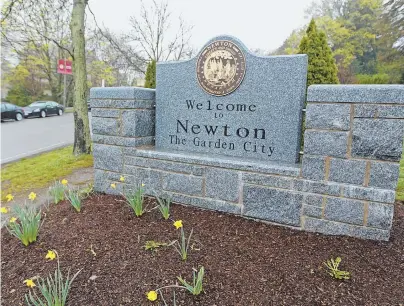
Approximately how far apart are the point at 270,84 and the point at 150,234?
1.81 meters

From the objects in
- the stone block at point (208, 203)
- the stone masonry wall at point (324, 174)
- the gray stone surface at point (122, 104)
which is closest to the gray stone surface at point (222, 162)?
the stone masonry wall at point (324, 174)

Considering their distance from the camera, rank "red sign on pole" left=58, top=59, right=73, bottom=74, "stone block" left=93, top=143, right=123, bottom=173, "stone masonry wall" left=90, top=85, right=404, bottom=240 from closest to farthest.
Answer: "stone masonry wall" left=90, top=85, right=404, bottom=240
"stone block" left=93, top=143, right=123, bottom=173
"red sign on pole" left=58, top=59, right=73, bottom=74

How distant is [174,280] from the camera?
200 cm

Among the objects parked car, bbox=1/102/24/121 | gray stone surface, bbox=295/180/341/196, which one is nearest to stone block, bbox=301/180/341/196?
Answer: gray stone surface, bbox=295/180/341/196

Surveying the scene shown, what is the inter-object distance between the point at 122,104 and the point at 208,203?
1524 mm

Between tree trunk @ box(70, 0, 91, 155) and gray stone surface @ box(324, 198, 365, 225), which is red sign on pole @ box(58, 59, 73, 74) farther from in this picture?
gray stone surface @ box(324, 198, 365, 225)

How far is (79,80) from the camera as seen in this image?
21.3 ft

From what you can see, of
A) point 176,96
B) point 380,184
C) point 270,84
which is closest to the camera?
point 380,184

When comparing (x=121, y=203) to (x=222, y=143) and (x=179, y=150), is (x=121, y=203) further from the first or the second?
(x=222, y=143)

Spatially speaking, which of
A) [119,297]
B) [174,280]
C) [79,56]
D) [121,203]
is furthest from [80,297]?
[79,56]

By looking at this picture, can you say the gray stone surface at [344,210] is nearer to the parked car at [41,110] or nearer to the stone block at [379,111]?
the stone block at [379,111]

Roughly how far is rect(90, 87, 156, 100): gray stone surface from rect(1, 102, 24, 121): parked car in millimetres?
16198

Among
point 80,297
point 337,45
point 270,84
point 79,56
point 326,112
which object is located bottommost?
point 80,297

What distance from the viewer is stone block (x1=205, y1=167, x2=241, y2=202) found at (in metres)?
2.91
